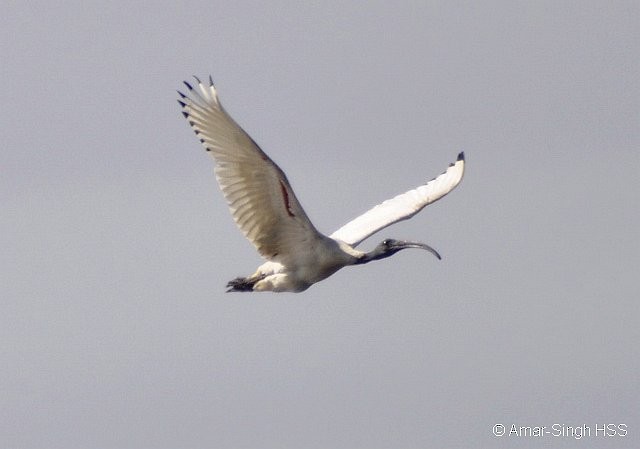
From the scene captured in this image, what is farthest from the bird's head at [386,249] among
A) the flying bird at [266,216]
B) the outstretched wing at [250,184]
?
the outstretched wing at [250,184]

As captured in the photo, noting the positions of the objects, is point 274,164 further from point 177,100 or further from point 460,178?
point 460,178

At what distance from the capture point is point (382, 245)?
21875 mm

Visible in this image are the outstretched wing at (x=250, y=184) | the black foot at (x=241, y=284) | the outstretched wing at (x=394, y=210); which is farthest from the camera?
the outstretched wing at (x=394, y=210)

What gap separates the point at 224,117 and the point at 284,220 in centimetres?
162

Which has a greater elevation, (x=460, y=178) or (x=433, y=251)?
(x=460, y=178)

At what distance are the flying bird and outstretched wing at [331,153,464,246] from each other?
174mm

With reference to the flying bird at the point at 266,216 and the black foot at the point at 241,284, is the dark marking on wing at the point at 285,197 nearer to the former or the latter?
the flying bird at the point at 266,216

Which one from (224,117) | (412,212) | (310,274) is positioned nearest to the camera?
(224,117)

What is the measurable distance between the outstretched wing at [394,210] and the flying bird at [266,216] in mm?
174

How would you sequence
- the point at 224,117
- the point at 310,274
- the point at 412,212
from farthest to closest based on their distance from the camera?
1. the point at 412,212
2. the point at 310,274
3. the point at 224,117

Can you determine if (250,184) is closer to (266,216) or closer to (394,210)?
(266,216)

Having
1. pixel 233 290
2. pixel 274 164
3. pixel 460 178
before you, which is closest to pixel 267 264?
pixel 233 290

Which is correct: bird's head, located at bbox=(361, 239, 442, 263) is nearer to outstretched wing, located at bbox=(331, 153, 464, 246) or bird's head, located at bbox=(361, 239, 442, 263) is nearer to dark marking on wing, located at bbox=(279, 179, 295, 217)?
outstretched wing, located at bbox=(331, 153, 464, 246)

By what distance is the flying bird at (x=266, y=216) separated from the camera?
19.5m
